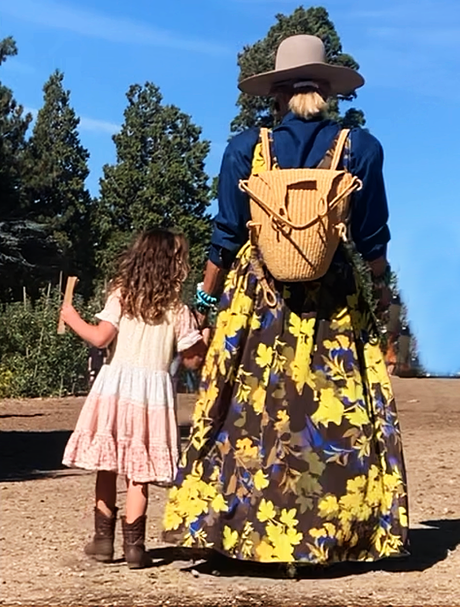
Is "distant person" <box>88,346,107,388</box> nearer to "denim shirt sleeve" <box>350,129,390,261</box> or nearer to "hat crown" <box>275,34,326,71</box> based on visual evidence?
"denim shirt sleeve" <box>350,129,390,261</box>

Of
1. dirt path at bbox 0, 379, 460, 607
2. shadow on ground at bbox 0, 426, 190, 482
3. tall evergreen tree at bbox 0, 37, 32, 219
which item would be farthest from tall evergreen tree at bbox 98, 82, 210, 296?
dirt path at bbox 0, 379, 460, 607

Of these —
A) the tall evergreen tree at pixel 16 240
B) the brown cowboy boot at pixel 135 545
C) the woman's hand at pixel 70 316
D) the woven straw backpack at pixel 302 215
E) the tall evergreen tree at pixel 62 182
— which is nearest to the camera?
the woven straw backpack at pixel 302 215

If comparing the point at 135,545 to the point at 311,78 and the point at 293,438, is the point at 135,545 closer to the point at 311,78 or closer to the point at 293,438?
the point at 293,438

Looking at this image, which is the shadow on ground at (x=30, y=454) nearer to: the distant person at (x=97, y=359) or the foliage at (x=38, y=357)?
the distant person at (x=97, y=359)

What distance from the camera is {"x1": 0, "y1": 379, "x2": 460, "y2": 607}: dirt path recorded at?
454 centimetres

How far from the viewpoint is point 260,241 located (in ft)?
15.9

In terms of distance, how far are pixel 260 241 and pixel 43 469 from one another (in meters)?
5.25

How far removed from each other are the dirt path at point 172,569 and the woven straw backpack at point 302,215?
120 centimetres

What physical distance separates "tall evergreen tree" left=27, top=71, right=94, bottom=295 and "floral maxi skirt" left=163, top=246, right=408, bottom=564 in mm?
37522

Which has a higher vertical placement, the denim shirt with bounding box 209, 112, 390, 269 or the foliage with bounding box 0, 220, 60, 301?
the foliage with bounding box 0, 220, 60, 301

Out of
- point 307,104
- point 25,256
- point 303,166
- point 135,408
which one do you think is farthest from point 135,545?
point 25,256

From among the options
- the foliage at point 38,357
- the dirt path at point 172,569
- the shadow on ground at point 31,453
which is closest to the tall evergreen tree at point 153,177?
the foliage at point 38,357

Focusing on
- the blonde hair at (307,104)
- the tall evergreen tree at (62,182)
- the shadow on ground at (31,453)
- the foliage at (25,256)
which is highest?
the tall evergreen tree at (62,182)

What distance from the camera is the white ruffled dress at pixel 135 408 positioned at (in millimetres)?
5176
